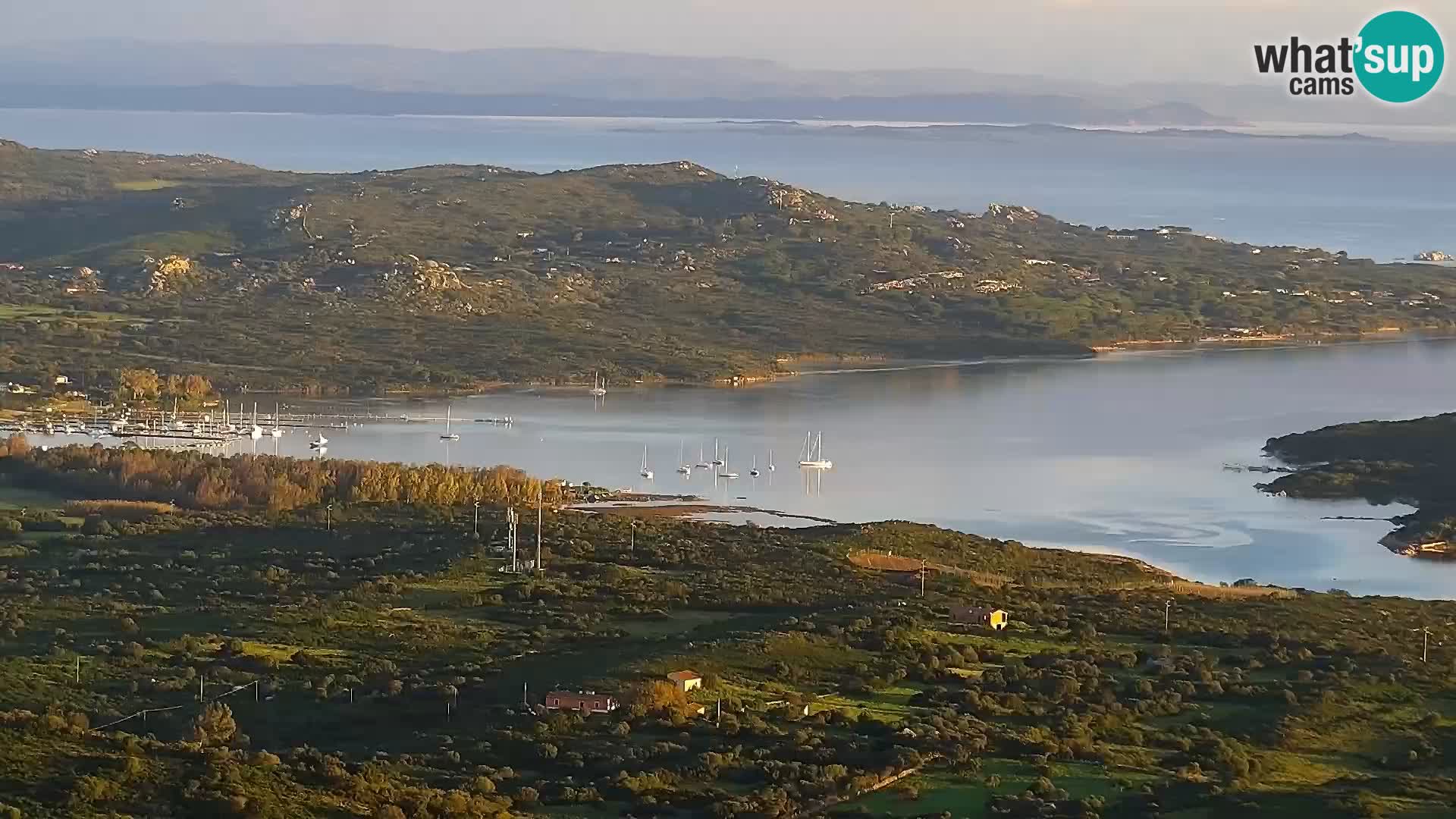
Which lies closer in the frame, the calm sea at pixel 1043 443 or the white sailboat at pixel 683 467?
the calm sea at pixel 1043 443

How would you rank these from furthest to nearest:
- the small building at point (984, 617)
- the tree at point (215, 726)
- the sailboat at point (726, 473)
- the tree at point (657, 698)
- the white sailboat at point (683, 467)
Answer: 1. the white sailboat at point (683, 467)
2. the sailboat at point (726, 473)
3. the small building at point (984, 617)
4. the tree at point (657, 698)
5. the tree at point (215, 726)

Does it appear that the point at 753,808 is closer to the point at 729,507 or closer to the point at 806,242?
the point at 729,507

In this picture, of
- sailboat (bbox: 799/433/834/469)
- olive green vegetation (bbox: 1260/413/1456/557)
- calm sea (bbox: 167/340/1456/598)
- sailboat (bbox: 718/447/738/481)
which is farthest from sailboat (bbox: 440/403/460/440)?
olive green vegetation (bbox: 1260/413/1456/557)

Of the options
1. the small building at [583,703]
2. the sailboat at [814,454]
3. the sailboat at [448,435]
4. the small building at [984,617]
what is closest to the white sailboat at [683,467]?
the sailboat at [814,454]

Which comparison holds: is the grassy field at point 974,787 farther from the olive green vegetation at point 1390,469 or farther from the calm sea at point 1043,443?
the olive green vegetation at point 1390,469

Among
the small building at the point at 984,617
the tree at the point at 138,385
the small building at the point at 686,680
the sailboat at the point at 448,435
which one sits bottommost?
the small building at the point at 686,680

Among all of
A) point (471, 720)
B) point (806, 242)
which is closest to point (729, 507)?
point (471, 720)

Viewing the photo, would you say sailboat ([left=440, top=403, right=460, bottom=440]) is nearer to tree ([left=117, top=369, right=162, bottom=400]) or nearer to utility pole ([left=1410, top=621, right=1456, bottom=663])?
tree ([left=117, top=369, right=162, bottom=400])
